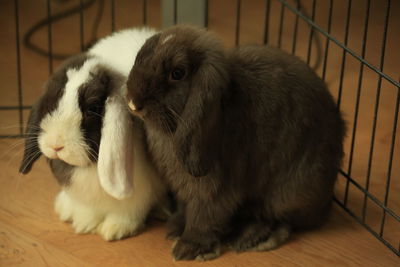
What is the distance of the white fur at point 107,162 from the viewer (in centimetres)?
137

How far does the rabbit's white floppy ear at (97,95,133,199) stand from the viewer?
1.36 metres

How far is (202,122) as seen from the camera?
126 centimetres

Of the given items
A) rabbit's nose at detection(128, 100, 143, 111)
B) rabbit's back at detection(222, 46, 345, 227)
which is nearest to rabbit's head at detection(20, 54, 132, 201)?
rabbit's nose at detection(128, 100, 143, 111)

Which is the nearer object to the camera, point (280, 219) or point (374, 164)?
point (280, 219)

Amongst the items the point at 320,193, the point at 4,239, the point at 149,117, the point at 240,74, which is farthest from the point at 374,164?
the point at 4,239

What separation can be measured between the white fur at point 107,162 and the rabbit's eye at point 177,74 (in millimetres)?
183

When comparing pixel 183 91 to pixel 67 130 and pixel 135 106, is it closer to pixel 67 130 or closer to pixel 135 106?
pixel 135 106

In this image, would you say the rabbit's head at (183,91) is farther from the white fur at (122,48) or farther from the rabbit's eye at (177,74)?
the white fur at (122,48)

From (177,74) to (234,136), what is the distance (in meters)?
0.21

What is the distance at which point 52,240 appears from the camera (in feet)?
4.94

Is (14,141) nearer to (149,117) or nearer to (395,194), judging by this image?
(149,117)

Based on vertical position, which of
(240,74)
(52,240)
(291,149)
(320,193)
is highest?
(240,74)

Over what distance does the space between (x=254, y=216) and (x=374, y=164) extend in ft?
1.85

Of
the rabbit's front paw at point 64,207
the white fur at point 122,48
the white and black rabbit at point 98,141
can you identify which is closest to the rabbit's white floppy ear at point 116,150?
the white and black rabbit at point 98,141
